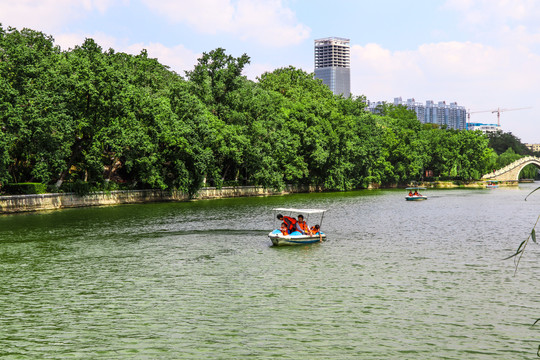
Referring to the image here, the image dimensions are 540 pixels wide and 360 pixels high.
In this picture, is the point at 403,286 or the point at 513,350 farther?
the point at 403,286

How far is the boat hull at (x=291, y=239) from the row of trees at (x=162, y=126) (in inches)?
1189

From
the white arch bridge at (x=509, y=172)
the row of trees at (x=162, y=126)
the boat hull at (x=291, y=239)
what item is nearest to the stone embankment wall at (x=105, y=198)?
the row of trees at (x=162, y=126)

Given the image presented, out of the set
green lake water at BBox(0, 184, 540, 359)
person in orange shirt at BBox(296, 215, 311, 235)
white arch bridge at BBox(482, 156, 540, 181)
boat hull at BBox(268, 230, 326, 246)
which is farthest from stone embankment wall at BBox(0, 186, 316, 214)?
white arch bridge at BBox(482, 156, 540, 181)

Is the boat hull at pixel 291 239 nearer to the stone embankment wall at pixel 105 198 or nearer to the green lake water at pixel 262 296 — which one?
the green lake water at pixel 262 296

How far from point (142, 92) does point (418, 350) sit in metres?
61.0

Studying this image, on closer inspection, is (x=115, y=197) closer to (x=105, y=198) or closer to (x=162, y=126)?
Answer: (x=105, y=198)

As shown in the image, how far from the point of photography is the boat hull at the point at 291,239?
1341 inches

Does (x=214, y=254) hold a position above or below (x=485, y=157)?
below

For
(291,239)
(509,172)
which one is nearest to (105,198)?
(291,239)

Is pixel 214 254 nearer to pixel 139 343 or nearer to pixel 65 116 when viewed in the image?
pixel 139 343

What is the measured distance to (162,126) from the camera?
70.8 m

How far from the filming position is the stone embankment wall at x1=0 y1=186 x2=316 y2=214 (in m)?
57.0

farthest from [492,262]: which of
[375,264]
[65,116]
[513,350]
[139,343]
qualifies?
[65,116]

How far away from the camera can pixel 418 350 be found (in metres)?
15.3
